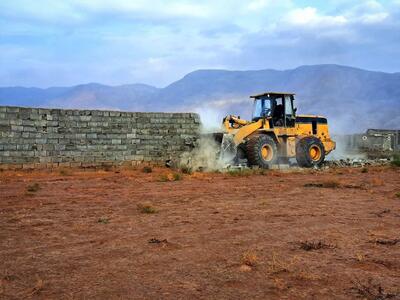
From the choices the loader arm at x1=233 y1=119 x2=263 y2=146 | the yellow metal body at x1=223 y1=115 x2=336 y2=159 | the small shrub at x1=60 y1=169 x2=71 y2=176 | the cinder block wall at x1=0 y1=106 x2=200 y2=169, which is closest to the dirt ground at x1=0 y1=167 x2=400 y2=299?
the small shrub at x1=60 y1=169 x2=71 y2=176

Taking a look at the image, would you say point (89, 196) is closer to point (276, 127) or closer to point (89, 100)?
point (276, 127)

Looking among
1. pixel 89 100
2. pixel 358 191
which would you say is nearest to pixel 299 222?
pixel 358 191

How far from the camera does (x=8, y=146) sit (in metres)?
16.3

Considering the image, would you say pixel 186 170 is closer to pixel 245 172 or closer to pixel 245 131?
pixel 245 172

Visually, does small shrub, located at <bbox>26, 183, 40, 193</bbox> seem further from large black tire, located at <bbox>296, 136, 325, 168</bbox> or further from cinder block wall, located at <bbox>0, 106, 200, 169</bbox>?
large black tire, located at <bbox>296, 136, 325, 168</bbox>

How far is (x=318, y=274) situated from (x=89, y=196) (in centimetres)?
709

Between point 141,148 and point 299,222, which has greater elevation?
point 141,148

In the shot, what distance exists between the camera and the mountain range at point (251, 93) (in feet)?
402

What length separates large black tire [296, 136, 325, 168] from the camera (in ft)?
62.4

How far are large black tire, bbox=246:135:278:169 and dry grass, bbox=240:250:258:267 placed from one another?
11797 millimetres

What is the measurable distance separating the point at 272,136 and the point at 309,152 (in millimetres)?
1802

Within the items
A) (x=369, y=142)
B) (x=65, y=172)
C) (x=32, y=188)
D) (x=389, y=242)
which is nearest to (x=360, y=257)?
(x=389, y=242)

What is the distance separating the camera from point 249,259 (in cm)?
539

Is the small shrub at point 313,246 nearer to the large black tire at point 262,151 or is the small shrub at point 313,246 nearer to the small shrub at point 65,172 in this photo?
the large black tire at point 262,151
